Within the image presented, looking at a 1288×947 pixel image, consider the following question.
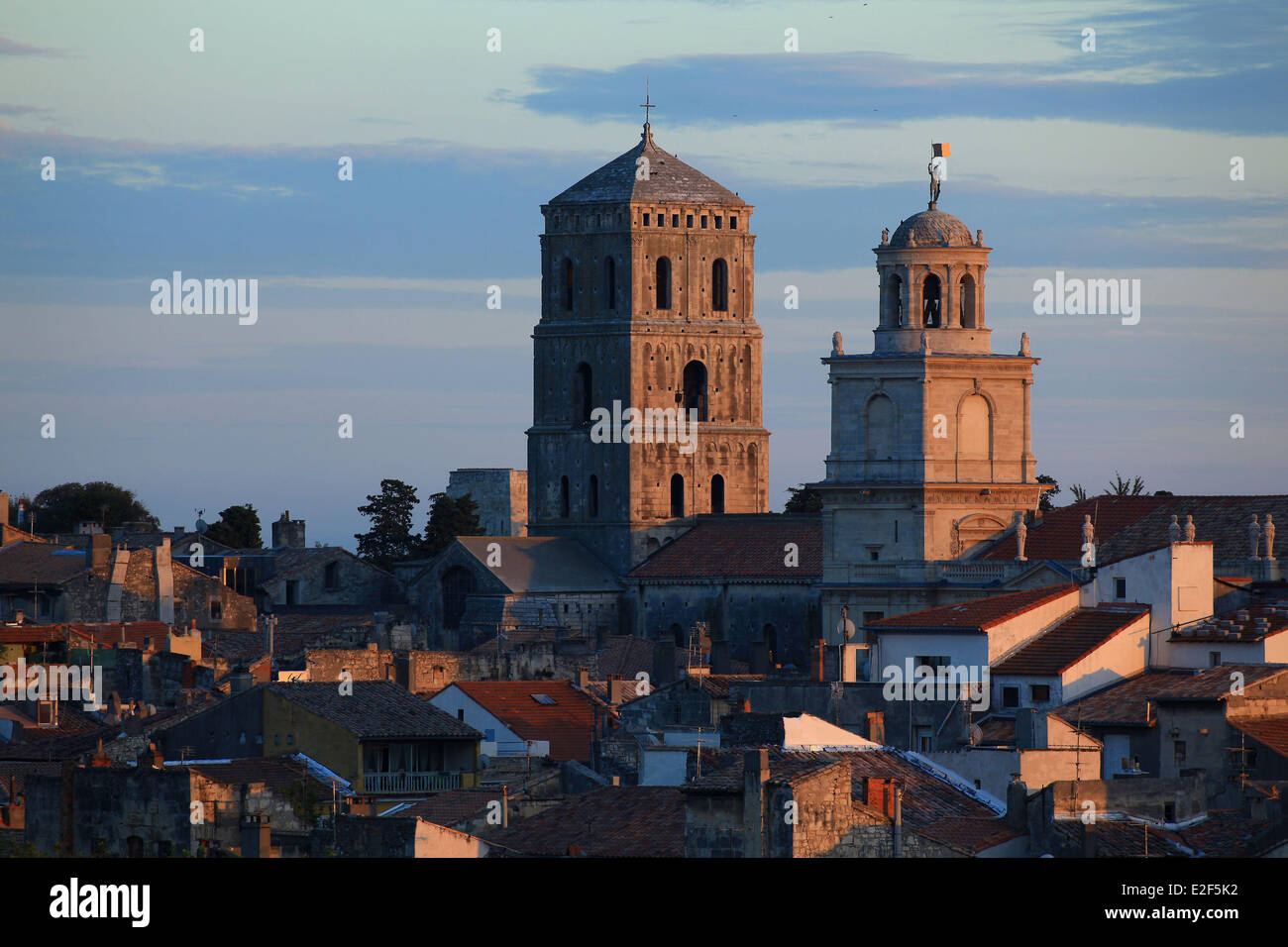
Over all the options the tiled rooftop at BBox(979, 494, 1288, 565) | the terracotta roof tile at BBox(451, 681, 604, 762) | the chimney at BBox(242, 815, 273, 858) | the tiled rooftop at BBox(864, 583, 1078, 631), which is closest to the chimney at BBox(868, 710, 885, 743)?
the tiled rooftop at BBox(864, 583, 1078, 631)

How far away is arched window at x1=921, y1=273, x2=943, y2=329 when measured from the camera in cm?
7281

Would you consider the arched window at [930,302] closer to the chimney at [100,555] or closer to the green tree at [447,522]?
the chimney at [100,555]

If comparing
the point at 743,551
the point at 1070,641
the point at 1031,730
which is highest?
the point at 743,551

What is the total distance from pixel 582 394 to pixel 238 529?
3054 centimetres

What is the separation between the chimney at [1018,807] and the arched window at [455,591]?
6909cm

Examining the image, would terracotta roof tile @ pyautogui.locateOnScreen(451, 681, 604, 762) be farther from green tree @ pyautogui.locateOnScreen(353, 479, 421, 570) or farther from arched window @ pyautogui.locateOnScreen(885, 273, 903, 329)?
green tree @ pyautogui.locateOnScreen(353, 479, 421, 570)

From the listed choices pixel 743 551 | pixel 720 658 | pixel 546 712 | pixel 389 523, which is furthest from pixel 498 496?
pixel 546 712

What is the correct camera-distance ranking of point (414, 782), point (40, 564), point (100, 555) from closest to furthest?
point (414, 782), point (100, 555), point (40, 564)

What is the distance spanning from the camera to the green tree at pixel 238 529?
13100 cm

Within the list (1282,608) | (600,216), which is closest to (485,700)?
(1282,608)

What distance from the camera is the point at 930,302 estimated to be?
241ft

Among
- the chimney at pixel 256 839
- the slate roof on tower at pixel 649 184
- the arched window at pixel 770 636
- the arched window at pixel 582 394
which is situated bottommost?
the arched window at pixel 770 636

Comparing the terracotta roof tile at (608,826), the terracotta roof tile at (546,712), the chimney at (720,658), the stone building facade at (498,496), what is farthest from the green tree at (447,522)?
the terracotta roof tile at (608,826)

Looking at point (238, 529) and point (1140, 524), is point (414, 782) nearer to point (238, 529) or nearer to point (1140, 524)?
point (1140, 524)
